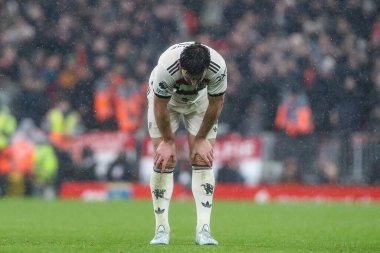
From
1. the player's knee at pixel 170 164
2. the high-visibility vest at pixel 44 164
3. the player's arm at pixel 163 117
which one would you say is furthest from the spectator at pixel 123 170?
the player's arm at pixel 163 117

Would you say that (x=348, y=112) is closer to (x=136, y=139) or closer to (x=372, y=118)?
(x=372, y=118)

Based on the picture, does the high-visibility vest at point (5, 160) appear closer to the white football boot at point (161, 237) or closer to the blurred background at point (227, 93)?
the blurred background at point (227, 93)

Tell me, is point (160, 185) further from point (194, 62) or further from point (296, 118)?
point (296, 118)

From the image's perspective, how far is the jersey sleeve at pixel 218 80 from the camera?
343 inches

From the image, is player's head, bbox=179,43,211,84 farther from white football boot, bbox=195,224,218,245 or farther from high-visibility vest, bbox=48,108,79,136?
high-visibility vest, bbox=48,108,79,136

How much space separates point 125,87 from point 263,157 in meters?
3.95

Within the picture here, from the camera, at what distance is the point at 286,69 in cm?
2311

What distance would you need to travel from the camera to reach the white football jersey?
8.67m

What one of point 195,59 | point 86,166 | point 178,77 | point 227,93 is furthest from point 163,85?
point 227,93

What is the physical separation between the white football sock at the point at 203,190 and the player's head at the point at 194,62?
1.38 metres

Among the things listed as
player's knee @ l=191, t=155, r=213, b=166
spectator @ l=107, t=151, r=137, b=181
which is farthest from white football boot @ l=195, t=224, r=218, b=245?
spectator @ l=107, t=151, r=137, b=181

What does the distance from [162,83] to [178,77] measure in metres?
0.15

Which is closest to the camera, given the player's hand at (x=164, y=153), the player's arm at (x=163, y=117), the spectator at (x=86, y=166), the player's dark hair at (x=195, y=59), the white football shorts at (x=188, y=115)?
the player's dark hair at (x=195, y=59)

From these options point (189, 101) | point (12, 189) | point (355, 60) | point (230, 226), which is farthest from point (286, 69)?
point (189, 101)
